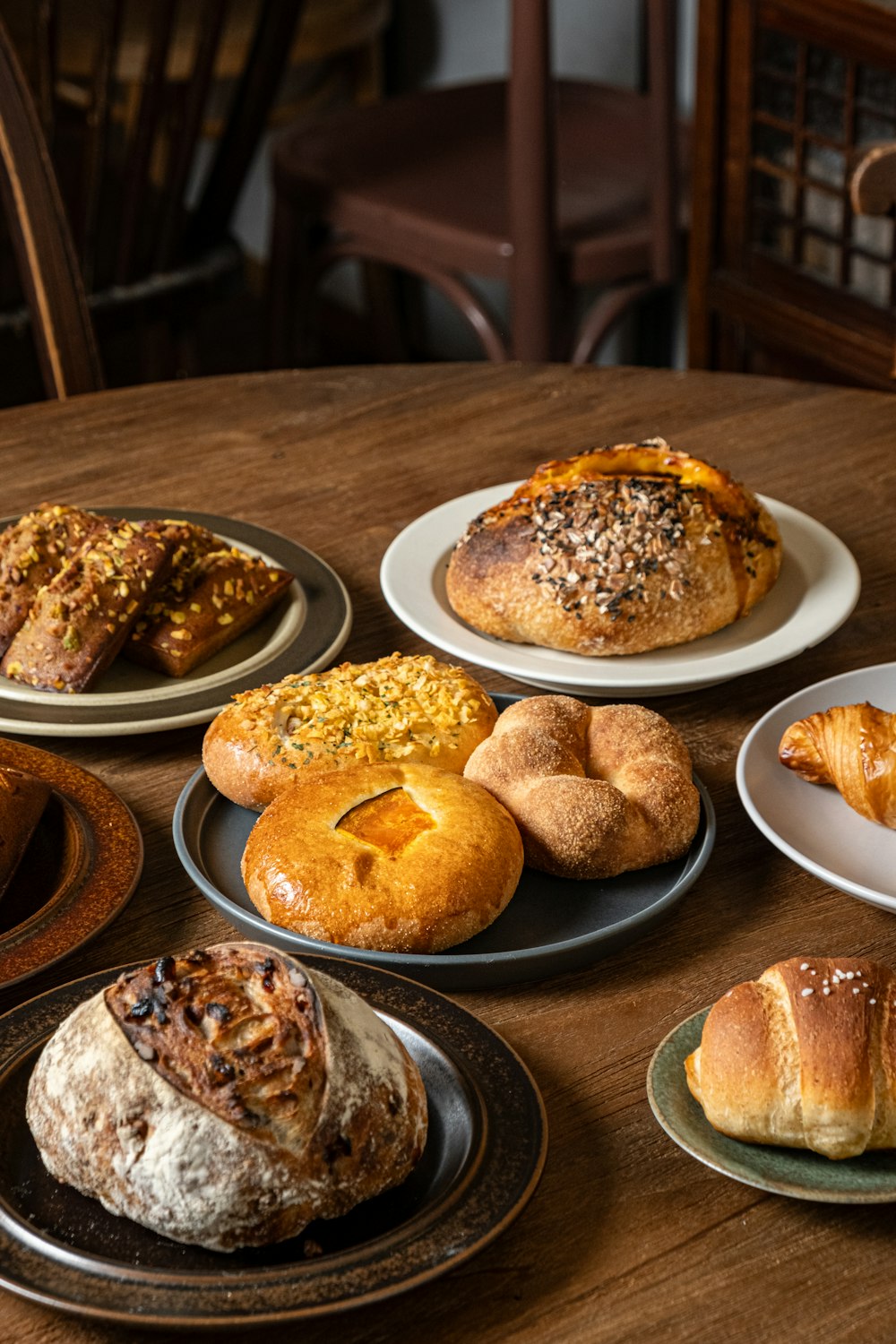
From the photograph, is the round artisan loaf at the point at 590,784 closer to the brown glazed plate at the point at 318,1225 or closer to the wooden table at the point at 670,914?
the wooden table at the point at 670,914

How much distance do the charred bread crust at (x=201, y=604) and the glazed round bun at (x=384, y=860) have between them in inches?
11.3

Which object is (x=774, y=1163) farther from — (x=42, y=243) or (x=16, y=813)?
(x=42, y=243)

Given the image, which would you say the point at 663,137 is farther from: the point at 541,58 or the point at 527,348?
the point at 527,348

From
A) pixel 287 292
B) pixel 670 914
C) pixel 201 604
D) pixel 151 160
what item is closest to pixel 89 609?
pixel 201 604

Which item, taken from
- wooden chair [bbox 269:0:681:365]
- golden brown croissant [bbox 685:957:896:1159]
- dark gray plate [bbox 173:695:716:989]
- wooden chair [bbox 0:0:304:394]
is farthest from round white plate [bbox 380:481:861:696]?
wooden chair [bbox 0:0:304:394]

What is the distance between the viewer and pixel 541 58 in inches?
98.6

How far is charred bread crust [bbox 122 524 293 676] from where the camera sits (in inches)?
45.3

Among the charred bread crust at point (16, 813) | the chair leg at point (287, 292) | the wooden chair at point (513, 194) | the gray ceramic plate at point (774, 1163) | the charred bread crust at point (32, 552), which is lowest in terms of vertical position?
the chair leg at point (287, 292)

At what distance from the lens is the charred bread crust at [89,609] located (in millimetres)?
1109

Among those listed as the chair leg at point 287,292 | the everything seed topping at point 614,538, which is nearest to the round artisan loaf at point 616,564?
the everything seed topping at point 614,538

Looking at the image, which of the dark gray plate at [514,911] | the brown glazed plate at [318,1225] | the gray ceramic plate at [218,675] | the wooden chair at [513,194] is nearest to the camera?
the brown glazed plate at [318,1225]

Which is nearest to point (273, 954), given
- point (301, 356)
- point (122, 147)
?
point (301, 356)

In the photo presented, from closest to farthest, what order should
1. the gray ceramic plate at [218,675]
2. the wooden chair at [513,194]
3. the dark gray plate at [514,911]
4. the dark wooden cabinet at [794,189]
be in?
the dark gray plate at [514,911]
the gray ceramic plate at [218,675]
the dark wooden cabinet at [794,189]
the wooden chair at [513,194]

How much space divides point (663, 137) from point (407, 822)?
2.06m
